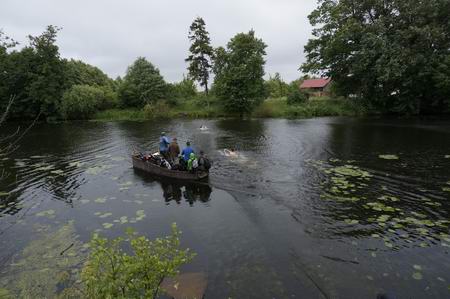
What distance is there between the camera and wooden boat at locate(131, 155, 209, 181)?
675 inches

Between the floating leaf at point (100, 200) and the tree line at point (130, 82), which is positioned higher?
the tree line at point (130, 82)

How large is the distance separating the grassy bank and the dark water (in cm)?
2875

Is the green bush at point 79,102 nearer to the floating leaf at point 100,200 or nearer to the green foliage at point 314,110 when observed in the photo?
the green foliage at point 314,110

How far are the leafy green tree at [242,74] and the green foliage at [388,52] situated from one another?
8.08 meters

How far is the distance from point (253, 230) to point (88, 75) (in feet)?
269

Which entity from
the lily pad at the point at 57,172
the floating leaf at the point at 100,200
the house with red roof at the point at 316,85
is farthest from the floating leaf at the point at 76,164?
the house with red roof at the point at 316,85

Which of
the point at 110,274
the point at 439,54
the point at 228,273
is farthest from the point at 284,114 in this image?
the point at 110,274

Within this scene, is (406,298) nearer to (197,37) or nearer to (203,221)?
(203,221)

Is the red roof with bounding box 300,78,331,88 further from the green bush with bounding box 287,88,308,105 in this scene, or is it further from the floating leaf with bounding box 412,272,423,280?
the floating leaf with bounding box 412,272,423,280

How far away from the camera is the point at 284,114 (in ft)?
176

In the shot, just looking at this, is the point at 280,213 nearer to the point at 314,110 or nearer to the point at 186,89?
the point at 314,110

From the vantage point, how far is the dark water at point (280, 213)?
8797 millimetres

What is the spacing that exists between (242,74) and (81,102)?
95.2 ft

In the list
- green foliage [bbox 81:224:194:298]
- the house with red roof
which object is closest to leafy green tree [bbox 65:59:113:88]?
the house with red roof
